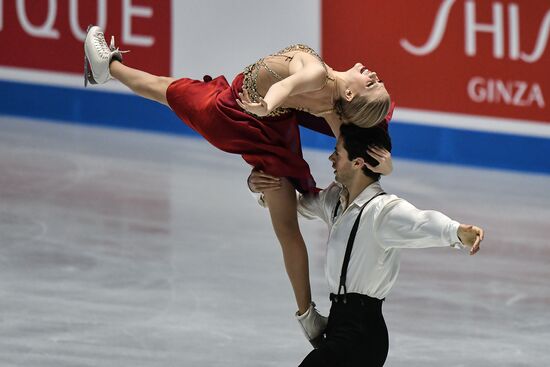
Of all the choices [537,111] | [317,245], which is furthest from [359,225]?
[537,111]

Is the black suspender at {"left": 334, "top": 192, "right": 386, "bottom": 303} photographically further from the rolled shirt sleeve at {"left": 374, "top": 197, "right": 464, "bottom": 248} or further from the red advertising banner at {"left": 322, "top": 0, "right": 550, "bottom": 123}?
the red advertising banner at {"left": 322, "top": 0, "right": 550, "bottom": 123}

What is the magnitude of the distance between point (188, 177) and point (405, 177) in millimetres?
1463

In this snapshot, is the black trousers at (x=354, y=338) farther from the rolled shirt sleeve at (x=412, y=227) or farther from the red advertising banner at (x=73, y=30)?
the red advertising banner at (x=73, y=30)

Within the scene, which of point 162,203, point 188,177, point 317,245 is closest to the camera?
point 317,245

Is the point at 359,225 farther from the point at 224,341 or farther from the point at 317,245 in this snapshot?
the point at 317,245

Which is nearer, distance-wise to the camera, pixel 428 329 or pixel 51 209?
pixel 428 329

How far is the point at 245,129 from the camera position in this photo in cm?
512

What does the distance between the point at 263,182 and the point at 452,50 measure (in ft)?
→ 15.9

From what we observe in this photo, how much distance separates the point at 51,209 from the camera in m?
8.11

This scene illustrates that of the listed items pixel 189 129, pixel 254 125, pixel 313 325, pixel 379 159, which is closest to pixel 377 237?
pixel 379 159

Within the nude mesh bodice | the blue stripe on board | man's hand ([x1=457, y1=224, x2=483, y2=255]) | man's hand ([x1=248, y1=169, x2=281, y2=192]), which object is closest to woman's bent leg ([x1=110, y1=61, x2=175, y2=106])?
the nude mesh bodice

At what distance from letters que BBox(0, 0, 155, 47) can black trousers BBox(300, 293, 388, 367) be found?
5.90 metres

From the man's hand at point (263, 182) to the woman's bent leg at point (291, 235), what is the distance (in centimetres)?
2

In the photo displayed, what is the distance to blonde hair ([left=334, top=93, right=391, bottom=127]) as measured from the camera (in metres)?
4.61
